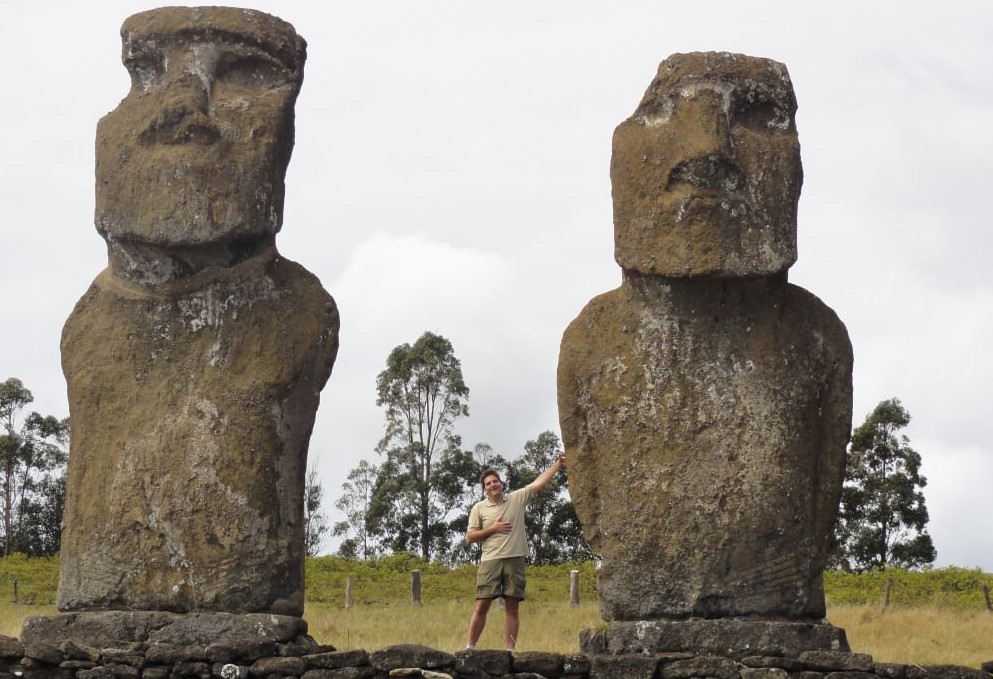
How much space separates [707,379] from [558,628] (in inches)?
345

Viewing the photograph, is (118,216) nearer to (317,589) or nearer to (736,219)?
(736,219)

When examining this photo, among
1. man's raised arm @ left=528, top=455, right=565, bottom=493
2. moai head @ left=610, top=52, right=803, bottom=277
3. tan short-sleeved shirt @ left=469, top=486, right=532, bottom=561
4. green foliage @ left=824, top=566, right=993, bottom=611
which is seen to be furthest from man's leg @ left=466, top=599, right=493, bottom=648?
green foliage @ left=824, top=566, right=993, bottom=611

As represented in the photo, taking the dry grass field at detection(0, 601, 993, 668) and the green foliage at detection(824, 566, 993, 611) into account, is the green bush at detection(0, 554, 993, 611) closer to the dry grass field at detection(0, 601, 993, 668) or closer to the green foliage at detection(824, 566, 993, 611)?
the green foliage at detection(824, 566, 993, 611)

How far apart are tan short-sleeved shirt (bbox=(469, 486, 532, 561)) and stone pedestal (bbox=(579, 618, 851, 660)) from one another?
278 cm

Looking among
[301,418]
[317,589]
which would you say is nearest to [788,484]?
[301,418]

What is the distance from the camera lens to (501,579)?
13.9 meters

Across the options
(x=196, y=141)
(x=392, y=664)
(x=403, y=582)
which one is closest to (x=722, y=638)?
(x=392, y=664)

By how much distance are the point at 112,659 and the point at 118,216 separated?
282 cm

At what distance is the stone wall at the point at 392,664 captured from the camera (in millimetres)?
10523

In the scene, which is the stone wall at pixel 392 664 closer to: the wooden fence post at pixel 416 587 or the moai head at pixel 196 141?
the moai head at pixel 196 141

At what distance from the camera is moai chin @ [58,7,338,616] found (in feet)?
37.9

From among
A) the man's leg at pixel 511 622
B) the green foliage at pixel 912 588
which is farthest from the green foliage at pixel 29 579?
the man's leg at pixel 511 622

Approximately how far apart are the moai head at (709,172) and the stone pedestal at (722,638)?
2113 millimetres

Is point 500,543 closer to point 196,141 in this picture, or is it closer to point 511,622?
point 511,622
